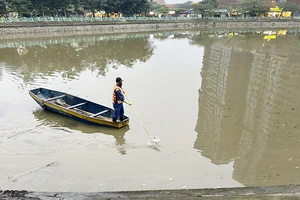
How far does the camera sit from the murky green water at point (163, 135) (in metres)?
5.80

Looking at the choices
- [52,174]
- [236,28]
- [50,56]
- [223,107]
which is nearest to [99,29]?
[50,56]

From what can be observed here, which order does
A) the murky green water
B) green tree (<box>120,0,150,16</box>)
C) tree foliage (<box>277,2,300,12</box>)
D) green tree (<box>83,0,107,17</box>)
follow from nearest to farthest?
1. the murky green water
2. green tree (<box>83,0,107,17</box>)
3. green tree (<box>120,0,150,16</box>)
4. tree foliage (<box>277,2,300,12</box>)

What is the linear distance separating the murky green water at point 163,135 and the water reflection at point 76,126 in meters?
0.03

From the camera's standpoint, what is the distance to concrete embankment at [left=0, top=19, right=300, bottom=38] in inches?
1366

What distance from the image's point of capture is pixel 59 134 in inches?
314

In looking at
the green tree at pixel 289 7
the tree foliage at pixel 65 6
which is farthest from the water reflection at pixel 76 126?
the green tree at pixel 289 7

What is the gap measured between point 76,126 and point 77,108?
879 millimetres

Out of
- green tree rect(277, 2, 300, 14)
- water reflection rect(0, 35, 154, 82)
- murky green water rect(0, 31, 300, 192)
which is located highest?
green tree rect(277, 2, 300, 14)

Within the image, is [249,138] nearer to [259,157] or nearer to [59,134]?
[259,157]

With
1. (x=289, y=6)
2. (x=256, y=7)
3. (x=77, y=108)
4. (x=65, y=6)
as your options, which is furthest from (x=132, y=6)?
(x=77, y=108)

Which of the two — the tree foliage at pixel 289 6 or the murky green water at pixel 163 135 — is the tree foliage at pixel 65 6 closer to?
the murky green water at pixel 163 135

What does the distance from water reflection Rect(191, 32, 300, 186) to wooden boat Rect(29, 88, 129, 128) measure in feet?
9.84

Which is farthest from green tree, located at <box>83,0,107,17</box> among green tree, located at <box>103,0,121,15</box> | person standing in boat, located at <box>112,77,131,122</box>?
person standing in boat, located at <box>112,77,131,122</box>

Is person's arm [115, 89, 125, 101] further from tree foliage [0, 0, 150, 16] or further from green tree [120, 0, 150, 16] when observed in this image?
green tree [120, 0, 150, 16]
